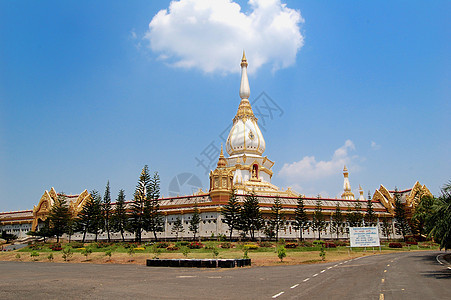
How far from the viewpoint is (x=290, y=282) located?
16328 mm

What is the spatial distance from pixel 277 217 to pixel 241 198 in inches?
218

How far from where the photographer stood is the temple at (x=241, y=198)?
167ft

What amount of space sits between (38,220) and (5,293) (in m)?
57.3

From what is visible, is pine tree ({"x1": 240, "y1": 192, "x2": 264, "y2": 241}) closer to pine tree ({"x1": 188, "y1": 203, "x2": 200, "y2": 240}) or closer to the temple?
the temple

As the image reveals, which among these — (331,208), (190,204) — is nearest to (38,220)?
(190,204)

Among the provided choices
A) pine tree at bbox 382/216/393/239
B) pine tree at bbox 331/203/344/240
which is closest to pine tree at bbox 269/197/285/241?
pine tree at bbox 331/203/344/240

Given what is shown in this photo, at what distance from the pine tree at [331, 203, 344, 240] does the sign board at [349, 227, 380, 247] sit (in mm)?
16030

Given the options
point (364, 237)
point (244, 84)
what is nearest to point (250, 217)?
point (364, 237)

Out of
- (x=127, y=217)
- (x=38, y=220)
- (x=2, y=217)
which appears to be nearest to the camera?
(x=127, y=217)

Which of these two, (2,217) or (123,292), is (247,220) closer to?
(123,292)

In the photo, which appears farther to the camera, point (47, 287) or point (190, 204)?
point (190, 204)

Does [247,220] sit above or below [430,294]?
above

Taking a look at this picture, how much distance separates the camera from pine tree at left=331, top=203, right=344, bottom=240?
51.9m

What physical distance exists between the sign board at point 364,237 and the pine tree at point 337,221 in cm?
1603
